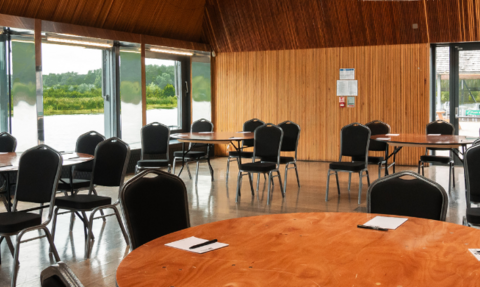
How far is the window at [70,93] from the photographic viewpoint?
26.8 feet

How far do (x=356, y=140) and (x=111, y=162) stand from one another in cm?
351

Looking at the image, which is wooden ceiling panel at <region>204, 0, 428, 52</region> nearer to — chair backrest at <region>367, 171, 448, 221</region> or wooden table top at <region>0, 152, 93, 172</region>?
wooden table top at <region>0, 152, 93, 172</region>

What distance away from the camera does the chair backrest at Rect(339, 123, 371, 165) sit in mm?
6832

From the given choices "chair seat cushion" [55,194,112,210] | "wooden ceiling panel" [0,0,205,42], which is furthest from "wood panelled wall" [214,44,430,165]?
"chair seat cushion" [55,194,112,210]

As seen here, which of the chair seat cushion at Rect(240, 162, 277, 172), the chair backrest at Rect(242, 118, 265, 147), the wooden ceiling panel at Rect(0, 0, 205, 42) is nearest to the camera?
the chair seat cushion at Rect(240, 162, 277, 172)

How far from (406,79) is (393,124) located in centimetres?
95

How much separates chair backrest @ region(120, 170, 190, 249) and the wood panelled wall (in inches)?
322

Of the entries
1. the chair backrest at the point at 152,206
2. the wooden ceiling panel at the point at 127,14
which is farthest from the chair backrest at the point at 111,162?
the wooden ceiling panel at the point at 127,14

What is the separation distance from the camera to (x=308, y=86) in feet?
36.1

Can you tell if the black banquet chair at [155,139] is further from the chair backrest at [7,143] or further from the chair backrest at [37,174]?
the chair backrest at [37,174]

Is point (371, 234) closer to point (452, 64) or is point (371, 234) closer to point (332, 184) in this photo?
point (332, 184)

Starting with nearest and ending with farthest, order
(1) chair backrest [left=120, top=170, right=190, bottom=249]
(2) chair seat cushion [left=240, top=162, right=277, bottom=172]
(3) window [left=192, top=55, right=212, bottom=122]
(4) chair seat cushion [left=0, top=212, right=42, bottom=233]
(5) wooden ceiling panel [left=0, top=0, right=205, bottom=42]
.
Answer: (1) chair backrest [left=120, top=170, right=190, bottom=249], (4) chair seat cushion [left=0, top=212, right=42, bottom=233], (2) chair seat cushion [left=240, top=162, right=277, bottom=172], (5) wooden ceiling panel [left=0, top=0, right=205, bottom=42], (3) window [left=192, top=55, right=212, bottom=122]

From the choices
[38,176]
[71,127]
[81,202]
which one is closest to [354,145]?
[81,202]

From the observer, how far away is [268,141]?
6.93m
